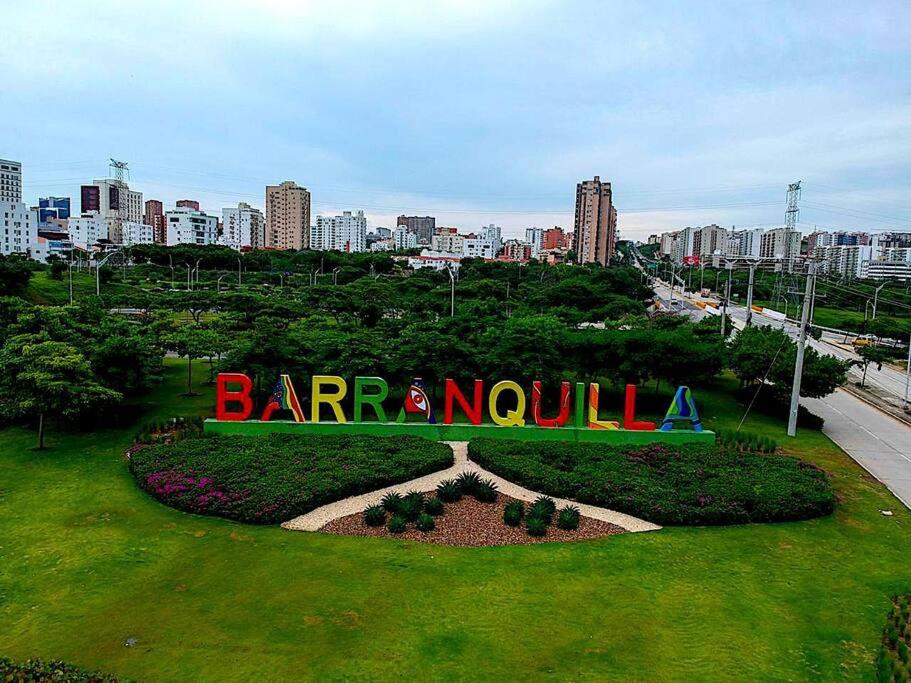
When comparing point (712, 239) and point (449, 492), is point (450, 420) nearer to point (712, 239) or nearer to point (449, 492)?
point (449, 492)

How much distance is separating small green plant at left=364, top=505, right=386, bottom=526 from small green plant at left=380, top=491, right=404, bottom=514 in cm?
41

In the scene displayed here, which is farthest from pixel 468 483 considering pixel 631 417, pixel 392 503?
pixel 631 417

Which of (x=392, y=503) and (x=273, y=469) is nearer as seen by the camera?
(x=392, y=503)

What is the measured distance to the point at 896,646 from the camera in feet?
39.5

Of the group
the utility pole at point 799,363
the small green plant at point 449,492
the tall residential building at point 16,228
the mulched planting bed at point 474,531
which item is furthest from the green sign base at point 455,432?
the tall residential building at point 16,228

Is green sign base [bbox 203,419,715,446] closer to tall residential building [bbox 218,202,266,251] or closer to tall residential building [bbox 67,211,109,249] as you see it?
tall residential building [bbox 67,211,109,249]

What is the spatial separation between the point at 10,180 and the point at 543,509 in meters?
193

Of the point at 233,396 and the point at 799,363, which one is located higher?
the point at 799,363

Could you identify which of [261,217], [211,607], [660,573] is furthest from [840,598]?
[261,217]

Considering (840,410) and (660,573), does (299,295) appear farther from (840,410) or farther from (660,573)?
(660,573)

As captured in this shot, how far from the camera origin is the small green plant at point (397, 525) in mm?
16734

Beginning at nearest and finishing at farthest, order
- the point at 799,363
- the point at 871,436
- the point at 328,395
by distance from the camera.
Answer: the point at 328,395 < the point at 799,363 < the point at 871,436

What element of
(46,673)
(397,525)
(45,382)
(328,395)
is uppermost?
(45,382)

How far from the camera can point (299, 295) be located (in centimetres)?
6053
